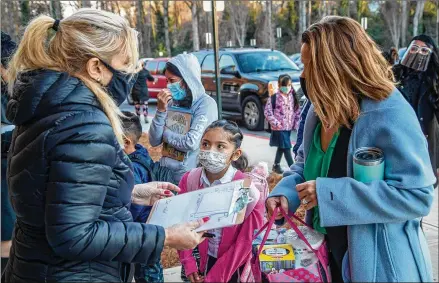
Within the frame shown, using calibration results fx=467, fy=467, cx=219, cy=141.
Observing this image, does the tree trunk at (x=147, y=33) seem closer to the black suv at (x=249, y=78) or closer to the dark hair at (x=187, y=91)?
the black suv at (x=249, y=78)

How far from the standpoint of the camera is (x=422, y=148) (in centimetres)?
173

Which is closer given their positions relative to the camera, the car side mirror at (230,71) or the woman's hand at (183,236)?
the woman's hand at (183,236)

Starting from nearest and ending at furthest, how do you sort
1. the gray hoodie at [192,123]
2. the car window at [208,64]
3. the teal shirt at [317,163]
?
1. the teal shirt at [317,163]
2. the gray hoodie at [192,123]
3. the car window at [208,64]

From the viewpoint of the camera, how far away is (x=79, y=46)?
1.60 m

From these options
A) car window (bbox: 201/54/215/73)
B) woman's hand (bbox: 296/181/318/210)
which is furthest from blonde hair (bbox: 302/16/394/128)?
car window (bbox: 201/54/215/73)

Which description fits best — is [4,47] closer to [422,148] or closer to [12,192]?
[12,192]

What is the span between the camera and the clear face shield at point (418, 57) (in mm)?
4379

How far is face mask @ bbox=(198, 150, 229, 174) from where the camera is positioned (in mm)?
2664

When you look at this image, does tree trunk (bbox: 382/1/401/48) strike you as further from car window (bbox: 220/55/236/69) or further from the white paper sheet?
the white paper sheet

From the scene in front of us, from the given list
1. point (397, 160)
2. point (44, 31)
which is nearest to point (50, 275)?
point (44, 31)

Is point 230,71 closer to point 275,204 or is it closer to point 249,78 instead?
point 249,78

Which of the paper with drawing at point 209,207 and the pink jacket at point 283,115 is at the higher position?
the paper with drawing at point 209,207

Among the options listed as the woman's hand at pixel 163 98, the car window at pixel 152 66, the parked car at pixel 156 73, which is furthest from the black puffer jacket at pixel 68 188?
the car window at pixel 152 66

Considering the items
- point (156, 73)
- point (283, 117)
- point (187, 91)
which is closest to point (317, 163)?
point (187, 91)
